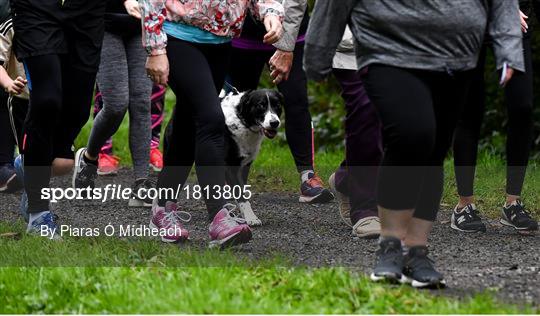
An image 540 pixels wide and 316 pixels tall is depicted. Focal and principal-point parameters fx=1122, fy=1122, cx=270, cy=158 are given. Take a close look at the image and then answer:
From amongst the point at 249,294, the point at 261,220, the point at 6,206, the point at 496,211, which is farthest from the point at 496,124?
the point at 249,294

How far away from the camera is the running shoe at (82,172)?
8.84 meters

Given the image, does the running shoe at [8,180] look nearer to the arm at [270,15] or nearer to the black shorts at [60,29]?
the black shorts at [60,29]

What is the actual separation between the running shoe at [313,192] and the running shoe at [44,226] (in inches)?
93.6

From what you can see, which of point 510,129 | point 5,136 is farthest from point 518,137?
point 5,136

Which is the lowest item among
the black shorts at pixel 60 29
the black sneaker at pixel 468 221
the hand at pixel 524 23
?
the black sneaker at pixel 468 221

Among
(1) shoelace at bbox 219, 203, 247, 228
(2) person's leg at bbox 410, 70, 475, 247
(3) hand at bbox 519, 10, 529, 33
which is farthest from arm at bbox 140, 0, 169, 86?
(3) hand at bbox 519, 10, 529, 33

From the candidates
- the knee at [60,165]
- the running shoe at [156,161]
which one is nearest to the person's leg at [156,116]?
the running shoe at [156,161]

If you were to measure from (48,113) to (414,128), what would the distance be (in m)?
2.44

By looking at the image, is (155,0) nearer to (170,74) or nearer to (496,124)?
(170,74)

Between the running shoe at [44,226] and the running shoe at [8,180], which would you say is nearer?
the running shoe at [44,226]

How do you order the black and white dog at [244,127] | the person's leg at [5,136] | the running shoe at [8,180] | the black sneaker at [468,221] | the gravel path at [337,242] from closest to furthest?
the gravel path at [337,242], the black sneaker at [468,221], the black and white dog at [244,127], the running shoe at [8,180], the person's leg at [5,136]

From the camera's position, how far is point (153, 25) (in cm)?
610

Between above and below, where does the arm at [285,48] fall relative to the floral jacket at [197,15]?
below

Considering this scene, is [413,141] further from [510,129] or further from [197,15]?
[510,129]
